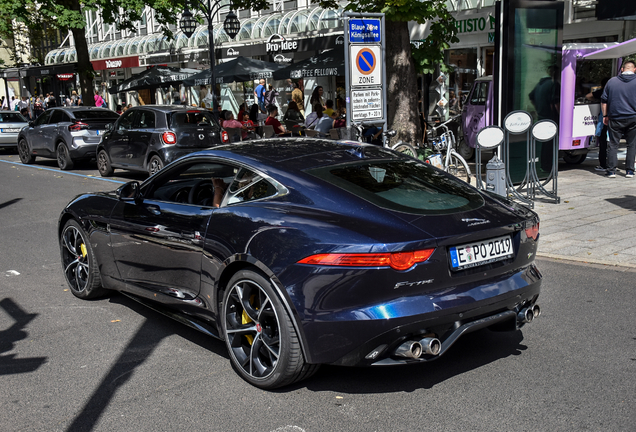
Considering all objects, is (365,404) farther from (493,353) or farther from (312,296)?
(493,353)

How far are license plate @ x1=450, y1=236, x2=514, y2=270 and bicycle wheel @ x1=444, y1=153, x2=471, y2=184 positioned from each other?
24.5ft

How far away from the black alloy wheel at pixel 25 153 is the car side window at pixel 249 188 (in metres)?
16.8

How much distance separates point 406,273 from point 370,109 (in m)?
Result: 7.78

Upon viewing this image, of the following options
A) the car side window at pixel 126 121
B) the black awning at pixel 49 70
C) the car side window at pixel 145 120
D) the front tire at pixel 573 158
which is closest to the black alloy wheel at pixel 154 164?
the car side window at pixel 145 120

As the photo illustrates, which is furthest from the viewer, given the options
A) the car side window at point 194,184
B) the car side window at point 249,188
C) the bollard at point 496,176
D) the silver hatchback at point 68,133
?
the silver hatchback at point 68,133

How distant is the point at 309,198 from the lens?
12.7 feet

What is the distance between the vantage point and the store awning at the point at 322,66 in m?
16.2

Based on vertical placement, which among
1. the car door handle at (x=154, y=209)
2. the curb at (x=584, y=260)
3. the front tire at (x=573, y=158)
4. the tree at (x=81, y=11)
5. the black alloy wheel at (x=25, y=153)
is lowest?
the curb at (x=584, y=260)

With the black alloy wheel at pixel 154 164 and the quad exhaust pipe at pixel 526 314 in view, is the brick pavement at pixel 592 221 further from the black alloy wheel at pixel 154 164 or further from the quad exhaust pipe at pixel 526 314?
the black alloy wheel at pixel 154 164

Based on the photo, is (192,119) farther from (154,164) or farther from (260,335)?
(260,335)

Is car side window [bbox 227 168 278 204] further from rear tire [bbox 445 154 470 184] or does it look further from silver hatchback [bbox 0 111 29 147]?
silver hatchback [bbox 0 111 29 147]

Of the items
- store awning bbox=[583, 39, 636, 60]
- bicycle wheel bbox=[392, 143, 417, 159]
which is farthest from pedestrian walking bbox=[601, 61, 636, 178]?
bicycle wheel bbox=[392, 143, 417, 159]

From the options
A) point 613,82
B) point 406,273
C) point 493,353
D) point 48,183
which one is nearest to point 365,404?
point 406,273

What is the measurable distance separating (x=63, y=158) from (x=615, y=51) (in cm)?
1321
